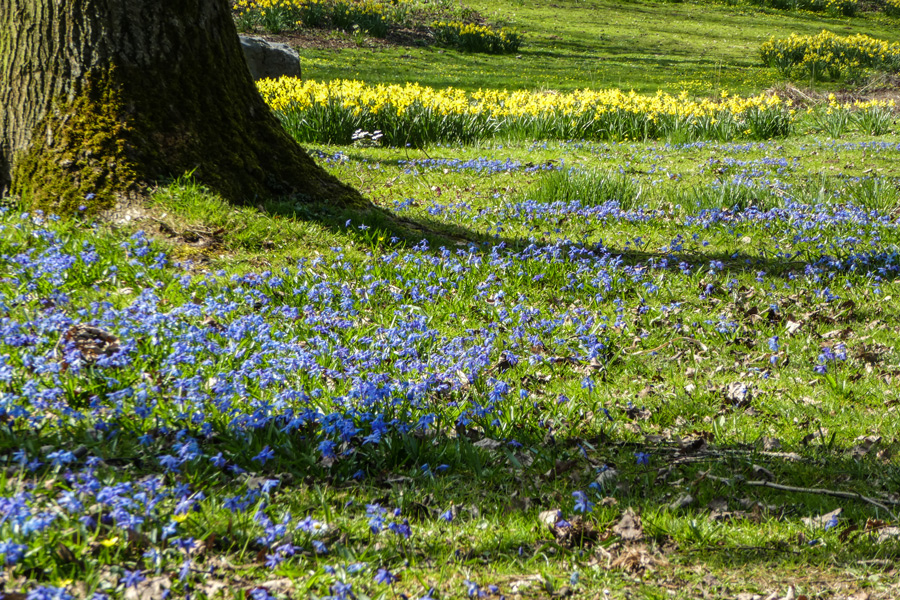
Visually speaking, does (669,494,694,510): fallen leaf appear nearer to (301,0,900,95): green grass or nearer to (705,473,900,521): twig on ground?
(705,473,900,521): twig on ground

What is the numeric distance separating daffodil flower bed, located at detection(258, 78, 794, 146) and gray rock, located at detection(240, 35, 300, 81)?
2526 millimetres

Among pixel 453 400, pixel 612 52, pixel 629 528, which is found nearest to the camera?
pixel 629 528

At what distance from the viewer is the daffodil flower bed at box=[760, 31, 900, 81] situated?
21.2 meters

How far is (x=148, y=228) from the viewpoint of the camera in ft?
16.1

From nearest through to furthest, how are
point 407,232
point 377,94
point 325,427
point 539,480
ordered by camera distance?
point 325,427 → point 539,480 → point 407,232 → point 377,94

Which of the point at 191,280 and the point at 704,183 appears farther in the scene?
the point at 704,183

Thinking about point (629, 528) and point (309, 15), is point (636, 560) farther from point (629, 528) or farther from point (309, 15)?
point (309, 15)

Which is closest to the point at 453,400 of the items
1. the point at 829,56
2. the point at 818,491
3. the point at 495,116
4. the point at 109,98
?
the point at 818,491

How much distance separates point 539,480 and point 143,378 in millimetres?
1925

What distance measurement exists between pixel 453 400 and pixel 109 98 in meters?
3.47

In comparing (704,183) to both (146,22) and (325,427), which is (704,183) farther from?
(325,427)

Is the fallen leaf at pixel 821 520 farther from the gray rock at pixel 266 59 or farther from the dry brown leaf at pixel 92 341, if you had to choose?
the gray rock at pixel 266 59

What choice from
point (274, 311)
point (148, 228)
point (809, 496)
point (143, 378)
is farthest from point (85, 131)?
point (809, 496)

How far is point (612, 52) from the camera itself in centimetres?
2491
